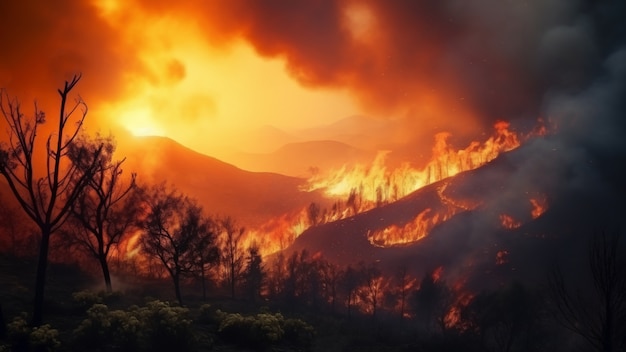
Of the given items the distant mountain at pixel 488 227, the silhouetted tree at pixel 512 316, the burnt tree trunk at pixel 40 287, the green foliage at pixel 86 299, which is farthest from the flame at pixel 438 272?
the burnt tree trunk at pixel 40 287

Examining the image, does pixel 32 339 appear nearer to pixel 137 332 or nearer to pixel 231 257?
pixel 137 332

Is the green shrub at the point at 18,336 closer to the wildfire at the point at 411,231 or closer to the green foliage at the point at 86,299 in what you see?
the green foliage at the point at 86,299

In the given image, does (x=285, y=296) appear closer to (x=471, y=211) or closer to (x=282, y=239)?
(x=282, y=239)

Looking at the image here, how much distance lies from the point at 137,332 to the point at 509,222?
164871mm

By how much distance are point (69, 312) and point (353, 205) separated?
573 ft

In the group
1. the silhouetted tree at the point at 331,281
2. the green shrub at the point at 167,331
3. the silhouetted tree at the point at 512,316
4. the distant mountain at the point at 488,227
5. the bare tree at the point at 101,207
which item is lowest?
the silhouetted tree at the point at 512,316

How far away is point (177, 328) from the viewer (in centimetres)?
1822

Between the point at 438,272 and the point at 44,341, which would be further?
the point at 438,272

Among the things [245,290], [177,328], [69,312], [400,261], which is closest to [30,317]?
[69,312]

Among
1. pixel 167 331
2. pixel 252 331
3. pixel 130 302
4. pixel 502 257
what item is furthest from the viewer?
pixel 502 257

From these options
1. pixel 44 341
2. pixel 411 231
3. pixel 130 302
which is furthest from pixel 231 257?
pixel 411 231

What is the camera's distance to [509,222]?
535 ft

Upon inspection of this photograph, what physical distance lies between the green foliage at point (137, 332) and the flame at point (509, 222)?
6292 inches

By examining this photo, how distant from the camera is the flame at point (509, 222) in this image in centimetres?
16043
